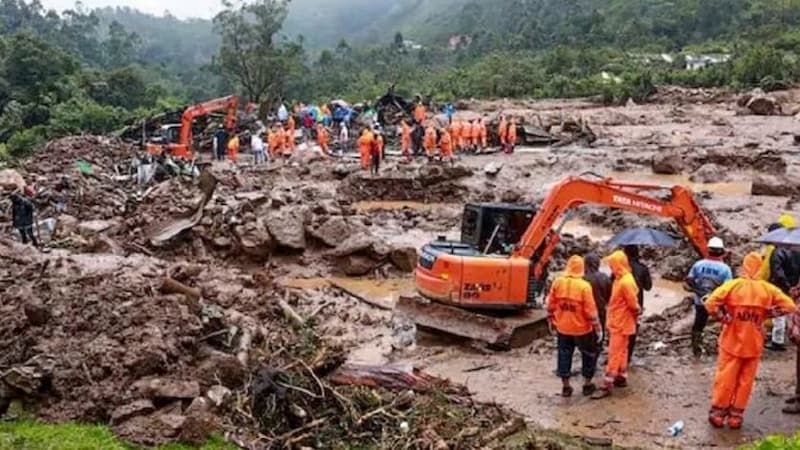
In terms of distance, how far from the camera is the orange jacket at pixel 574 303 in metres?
9.84

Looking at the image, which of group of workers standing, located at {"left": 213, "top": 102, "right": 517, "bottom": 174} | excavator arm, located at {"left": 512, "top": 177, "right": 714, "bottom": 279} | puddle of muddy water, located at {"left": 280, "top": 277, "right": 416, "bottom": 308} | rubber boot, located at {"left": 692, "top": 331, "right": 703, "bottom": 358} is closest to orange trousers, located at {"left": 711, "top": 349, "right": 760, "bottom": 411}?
rubber boot, located at {"left": 692, "top": 331, "right": 703, "bottom": 358}

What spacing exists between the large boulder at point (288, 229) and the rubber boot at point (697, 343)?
8.62m

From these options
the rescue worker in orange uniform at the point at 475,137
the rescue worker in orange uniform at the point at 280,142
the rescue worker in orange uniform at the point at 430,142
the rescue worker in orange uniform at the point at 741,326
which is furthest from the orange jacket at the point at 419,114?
the rescue worker in orange uniform at the point at 741,326

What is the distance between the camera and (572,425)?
31.7ft

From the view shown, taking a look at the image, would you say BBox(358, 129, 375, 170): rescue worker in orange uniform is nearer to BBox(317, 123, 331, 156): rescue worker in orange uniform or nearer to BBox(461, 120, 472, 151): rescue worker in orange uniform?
BBox(317, 123, 331, 156): rescue worker in orange uniform

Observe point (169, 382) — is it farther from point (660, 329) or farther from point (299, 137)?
point (299, 137)

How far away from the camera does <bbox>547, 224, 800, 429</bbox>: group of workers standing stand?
28.8 feet

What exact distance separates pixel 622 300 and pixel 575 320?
0.54 m

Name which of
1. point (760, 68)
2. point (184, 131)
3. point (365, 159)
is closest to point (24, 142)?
point (184, 131)

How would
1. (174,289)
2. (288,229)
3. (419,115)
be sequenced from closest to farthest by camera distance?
(174,289) → (288,229) → (419,115)

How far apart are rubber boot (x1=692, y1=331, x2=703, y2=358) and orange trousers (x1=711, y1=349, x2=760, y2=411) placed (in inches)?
98.8

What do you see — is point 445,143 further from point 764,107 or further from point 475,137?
point 764,107

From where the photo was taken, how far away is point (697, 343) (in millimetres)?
11562

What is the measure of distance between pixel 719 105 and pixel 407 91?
20.1 metres
